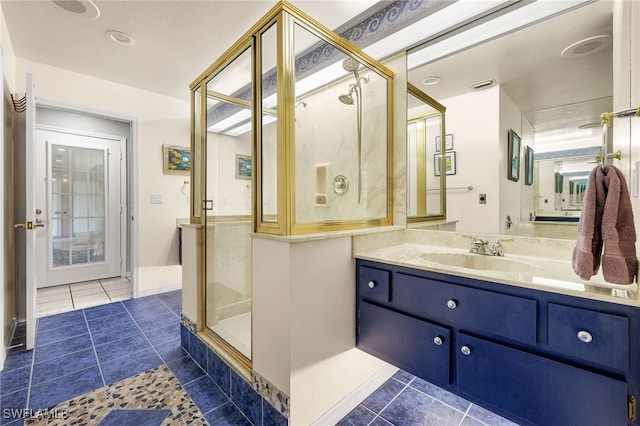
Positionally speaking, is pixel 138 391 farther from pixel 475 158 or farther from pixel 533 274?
pixel 475 158

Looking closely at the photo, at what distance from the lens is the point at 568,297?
0.88 m

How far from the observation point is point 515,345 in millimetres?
999

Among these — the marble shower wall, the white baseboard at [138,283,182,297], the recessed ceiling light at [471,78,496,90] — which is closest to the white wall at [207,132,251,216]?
the marble shower wall

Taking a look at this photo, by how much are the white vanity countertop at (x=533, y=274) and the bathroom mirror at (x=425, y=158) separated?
282 millimetres

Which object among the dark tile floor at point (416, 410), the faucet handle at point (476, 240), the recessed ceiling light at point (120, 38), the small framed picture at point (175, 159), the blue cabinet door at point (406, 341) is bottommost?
the dark tile floor at point (416, 410)

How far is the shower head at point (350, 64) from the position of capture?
175 centimetres

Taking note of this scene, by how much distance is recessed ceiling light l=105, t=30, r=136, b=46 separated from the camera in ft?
7.21

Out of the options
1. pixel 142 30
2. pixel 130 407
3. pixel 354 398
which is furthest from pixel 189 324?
pixel 142 30

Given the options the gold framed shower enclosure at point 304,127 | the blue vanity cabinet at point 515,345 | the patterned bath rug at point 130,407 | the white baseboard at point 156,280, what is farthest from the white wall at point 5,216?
the blue vanity cabinet at point 515,345

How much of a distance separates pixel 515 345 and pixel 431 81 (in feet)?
4.91

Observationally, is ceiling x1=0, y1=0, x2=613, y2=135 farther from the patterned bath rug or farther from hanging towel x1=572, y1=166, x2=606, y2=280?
the patterned bath rug

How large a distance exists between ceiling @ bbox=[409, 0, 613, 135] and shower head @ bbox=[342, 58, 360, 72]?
1.77ft

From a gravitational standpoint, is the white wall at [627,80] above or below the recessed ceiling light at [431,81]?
below

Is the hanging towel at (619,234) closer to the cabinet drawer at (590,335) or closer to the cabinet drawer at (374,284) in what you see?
the cabinet drawer at (590,335)
